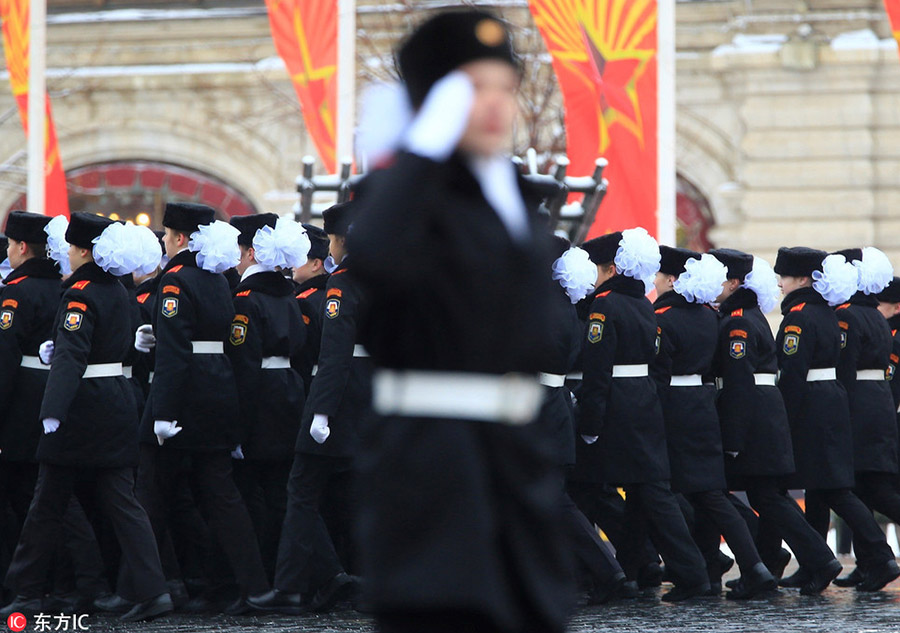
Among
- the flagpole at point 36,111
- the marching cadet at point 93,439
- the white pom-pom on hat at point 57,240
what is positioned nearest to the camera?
the marching cadet at point 93,439

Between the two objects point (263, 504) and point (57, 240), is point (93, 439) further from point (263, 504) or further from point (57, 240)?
point (263, 504)

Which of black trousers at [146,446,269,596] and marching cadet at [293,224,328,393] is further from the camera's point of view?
marching cadet at [293,224,328,393]

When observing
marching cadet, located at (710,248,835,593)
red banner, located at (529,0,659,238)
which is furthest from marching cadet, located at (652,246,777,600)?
red banner, located at (529,0,659,238)

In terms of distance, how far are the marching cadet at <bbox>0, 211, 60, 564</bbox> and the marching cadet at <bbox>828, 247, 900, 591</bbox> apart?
14.8 ft

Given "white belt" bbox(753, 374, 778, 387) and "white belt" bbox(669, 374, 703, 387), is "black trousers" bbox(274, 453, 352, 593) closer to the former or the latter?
"white belt" bbox(669, 374, 703, 387)

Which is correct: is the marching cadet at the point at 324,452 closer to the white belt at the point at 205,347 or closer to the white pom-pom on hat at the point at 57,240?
the white belt at the point at 205,347

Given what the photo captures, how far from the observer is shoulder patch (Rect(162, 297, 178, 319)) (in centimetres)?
775

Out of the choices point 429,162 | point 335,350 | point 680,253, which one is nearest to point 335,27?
point 680,253

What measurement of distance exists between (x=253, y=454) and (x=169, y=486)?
0.46 metres

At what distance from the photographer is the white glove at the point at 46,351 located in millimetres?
7684

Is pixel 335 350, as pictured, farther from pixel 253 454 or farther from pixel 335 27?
pixel 335 27

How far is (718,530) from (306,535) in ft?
8.05

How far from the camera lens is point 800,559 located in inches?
350

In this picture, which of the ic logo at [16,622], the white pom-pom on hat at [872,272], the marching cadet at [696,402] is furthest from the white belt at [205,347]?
the white pom-pom on hat at [872,272]
